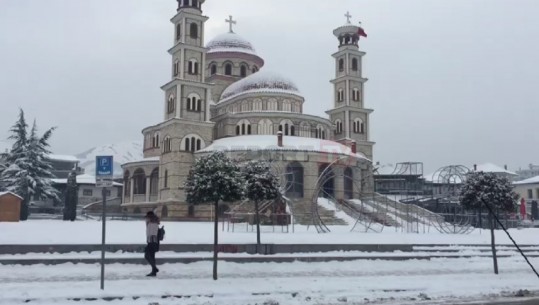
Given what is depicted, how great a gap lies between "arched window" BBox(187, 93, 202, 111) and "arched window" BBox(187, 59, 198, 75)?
241cm

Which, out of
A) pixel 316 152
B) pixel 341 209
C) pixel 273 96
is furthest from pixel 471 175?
pixel 273 96

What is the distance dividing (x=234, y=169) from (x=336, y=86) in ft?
160

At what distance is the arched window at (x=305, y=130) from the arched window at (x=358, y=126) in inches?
409

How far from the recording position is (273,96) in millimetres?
51719

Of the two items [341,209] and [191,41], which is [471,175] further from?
[191,41]

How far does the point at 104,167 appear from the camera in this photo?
12.4 metres

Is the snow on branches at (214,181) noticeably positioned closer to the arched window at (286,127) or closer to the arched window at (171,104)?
the arched window at (171,104)

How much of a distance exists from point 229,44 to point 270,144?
900 inches

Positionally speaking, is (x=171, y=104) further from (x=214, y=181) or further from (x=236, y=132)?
(x=214, y=181)

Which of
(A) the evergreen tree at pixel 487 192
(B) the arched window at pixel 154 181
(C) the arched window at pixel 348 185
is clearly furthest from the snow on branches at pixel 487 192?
(B) the arched window at pixel 154 181

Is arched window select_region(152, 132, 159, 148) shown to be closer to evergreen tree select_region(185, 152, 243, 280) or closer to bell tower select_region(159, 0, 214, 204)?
bell tower select_region(159, 0, 214, 204)

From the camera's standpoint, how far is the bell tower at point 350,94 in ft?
195

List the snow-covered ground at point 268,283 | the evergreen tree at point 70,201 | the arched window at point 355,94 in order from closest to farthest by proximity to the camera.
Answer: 1. the snow-covered ground at point 268,283
2. the evergreen tree at point 70,201
3. the arched window at point 355,94

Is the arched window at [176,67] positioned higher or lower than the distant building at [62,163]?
higher
